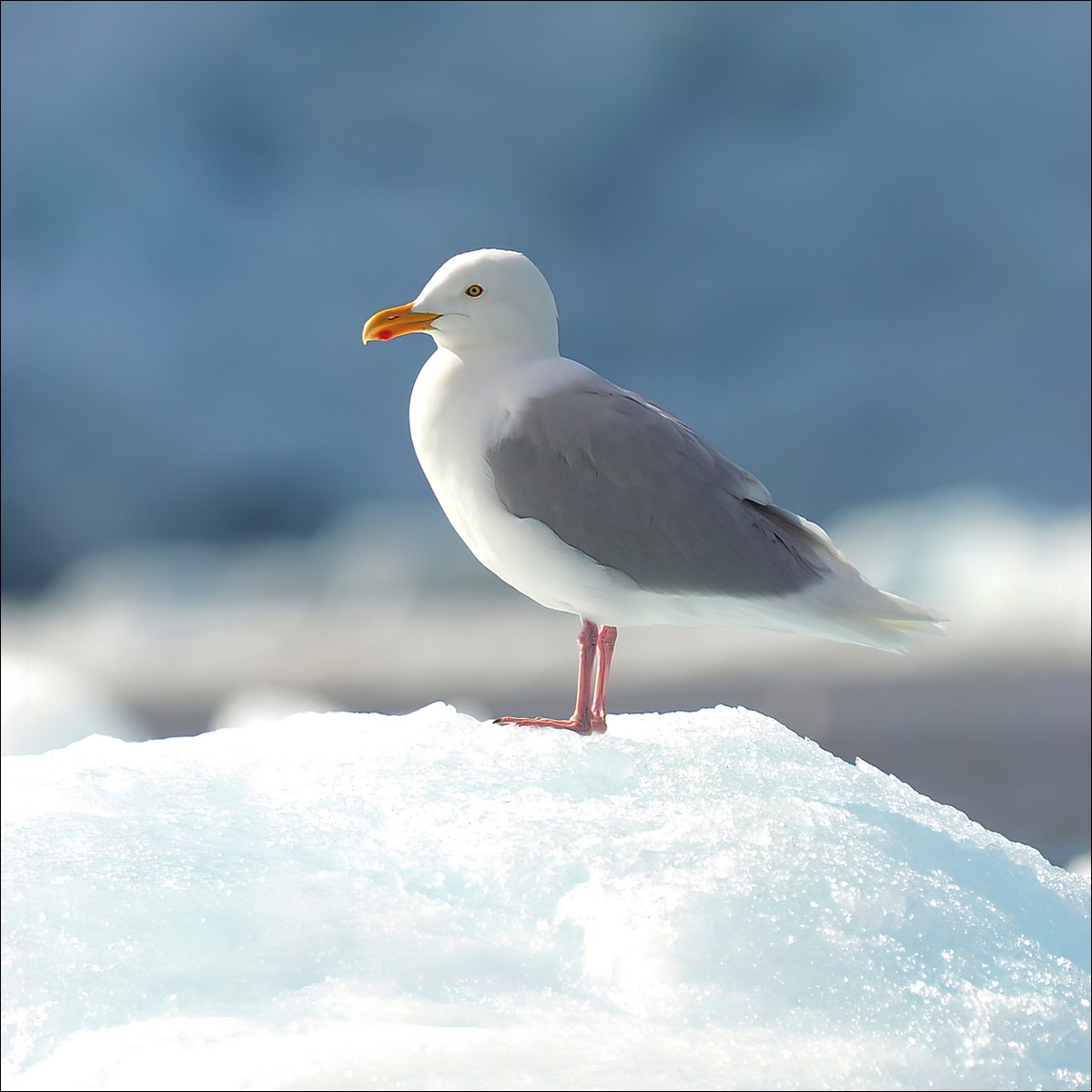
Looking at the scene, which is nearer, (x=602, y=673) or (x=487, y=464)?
(x=487, y=464)

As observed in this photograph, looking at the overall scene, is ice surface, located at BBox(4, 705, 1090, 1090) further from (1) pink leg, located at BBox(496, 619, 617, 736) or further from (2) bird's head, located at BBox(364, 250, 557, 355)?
(2) bird's head, located at BBox(364, 250, 557, 355)

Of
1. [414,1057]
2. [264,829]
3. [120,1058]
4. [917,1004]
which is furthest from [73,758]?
[917,1004]

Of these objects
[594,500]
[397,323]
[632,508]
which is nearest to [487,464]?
[594,500]

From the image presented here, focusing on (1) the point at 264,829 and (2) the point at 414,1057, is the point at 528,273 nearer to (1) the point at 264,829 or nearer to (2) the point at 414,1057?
(1) the point at 264,829

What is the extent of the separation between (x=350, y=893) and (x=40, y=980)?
0.67 meters

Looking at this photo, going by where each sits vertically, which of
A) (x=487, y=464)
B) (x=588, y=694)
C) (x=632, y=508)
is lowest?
(x=588, y=694)

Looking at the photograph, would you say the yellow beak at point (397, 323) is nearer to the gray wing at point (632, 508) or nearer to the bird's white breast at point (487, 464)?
the bird's white breast at point (487, 464)

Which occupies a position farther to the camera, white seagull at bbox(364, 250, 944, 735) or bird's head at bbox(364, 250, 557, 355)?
bird's head at bbox(364, 250, 557, 355)

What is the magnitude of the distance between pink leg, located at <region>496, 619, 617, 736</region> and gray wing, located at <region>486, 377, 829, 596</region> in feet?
1.38

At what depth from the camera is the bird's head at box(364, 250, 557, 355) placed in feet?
12.3

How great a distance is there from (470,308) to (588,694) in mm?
1277

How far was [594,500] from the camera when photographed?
353cm

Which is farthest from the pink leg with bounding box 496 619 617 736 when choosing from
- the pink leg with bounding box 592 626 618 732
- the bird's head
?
the bird's head

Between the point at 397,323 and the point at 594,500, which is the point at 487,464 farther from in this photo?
the point at 397,323
